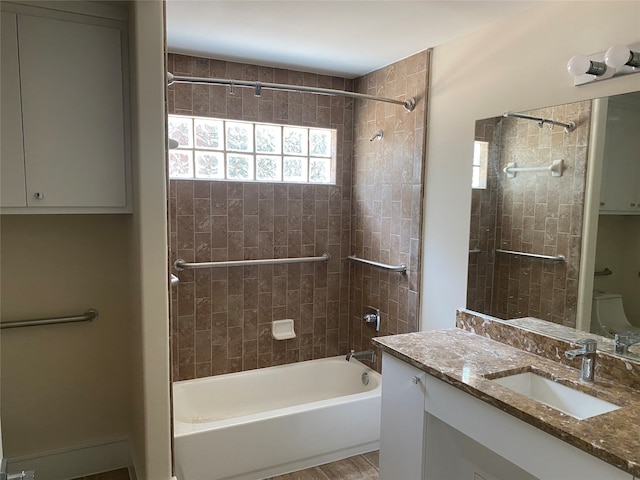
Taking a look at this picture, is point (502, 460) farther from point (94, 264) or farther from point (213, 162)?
point (213, 162)

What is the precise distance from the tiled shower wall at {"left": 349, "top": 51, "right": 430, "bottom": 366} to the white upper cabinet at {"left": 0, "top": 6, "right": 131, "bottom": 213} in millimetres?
1733

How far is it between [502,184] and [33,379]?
2676mm

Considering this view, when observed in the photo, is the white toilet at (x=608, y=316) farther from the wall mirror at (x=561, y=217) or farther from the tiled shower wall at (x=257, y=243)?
the tiled shower wall at (x=257, y=243)

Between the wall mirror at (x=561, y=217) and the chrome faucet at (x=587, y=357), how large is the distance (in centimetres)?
13

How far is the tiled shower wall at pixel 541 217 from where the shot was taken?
1942 millimetres

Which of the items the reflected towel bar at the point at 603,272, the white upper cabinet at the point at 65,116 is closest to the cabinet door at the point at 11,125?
the white upper cabinet at the point at 65,116

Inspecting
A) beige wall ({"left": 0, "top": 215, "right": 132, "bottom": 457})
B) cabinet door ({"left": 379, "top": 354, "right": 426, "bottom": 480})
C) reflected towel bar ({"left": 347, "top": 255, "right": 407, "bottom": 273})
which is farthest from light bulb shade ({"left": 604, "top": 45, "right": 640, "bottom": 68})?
beige wall ({"left": 0, "top": 215, "right": 132, "bottom": 457})

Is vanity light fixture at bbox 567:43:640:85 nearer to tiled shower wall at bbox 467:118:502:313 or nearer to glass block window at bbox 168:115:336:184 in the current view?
tiled shower wall at bbox 467:118:502:313

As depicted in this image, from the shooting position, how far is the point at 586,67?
5.79 feet

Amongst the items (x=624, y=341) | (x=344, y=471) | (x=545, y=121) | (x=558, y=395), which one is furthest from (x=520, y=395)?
(x=344, y=471)

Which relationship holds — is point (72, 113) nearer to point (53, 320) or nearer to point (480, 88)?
point (53, 320)

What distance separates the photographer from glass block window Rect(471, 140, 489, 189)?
2379mm

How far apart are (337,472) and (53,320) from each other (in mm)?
1787

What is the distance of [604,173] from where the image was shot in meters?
1.82
